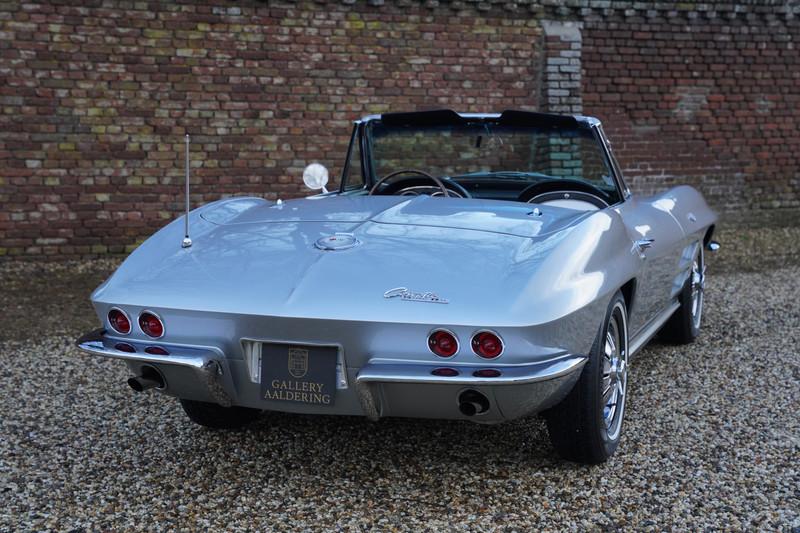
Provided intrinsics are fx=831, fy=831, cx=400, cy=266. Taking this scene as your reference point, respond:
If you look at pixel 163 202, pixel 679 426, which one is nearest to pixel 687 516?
pixel 679 426

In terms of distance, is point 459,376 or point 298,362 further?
point 298,362

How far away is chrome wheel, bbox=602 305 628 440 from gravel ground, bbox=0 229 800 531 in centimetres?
15

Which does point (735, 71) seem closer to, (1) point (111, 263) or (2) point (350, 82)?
(2) point (350, 82)

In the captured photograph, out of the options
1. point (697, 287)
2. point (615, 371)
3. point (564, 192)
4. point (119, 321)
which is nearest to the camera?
point (119, 321)

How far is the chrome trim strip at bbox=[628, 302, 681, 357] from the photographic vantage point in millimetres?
3754

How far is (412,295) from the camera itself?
2684 millimetres

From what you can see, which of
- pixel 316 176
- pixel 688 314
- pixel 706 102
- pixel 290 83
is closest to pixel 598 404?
pixel 316 176

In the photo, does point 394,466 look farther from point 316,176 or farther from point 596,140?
Answer: point 596,140

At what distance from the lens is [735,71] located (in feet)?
33.1

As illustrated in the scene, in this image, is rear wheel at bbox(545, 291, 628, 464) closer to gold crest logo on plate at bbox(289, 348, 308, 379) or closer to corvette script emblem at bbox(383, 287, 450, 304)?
corvette script emblem at bbox(383, 287, 450, 304)

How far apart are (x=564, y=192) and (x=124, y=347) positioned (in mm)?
2167

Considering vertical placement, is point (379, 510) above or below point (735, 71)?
below

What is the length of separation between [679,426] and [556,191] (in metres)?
1.23

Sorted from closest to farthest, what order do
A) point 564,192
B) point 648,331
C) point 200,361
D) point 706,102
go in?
point 200,361, point 564,192, point 648,331, point 706,102
